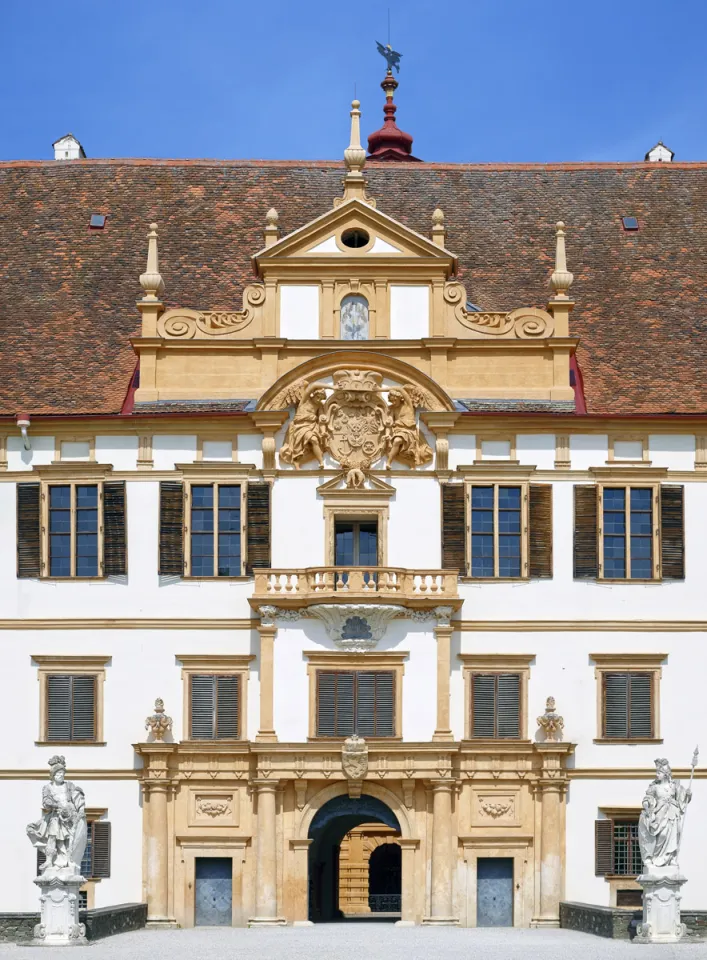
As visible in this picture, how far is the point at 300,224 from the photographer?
67938 mm

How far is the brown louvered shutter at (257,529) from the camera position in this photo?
61.0 metres

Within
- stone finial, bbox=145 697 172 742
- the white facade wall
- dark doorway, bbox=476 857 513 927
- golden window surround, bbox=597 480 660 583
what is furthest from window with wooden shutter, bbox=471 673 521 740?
stone finial, bbox=145 697 172 742

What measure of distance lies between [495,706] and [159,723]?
7885mm

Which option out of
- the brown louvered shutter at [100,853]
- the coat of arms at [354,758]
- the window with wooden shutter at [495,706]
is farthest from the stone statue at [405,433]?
the brown louvered shutter at [100,853]

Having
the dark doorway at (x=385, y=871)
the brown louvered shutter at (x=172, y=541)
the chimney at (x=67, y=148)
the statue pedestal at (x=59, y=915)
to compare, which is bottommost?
the dark doorway at (x=385, y=871)

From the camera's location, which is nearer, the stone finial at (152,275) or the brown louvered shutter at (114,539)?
the brown louvered shutter at (114,539)

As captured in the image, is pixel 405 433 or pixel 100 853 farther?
pixel 405 433

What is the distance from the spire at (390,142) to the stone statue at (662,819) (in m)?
30.3

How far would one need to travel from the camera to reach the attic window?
204ft

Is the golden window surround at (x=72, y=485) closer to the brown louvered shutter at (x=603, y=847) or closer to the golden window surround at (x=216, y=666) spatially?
the golden window surround at (x=216, y=666)

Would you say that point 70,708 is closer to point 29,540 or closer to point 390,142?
point 29,540

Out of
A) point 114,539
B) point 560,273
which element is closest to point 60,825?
point 114,539

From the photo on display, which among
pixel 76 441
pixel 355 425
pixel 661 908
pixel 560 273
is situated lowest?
pixel 661 908

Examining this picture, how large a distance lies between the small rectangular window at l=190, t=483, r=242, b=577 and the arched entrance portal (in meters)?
6.03
